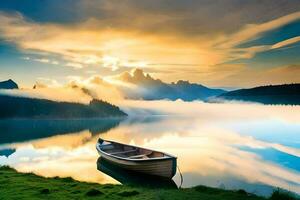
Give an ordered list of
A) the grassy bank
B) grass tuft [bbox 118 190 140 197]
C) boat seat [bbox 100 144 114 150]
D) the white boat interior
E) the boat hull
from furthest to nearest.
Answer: boat seat [bbox 100 144 114 150] < the white boat interior < the boat hull < grass tuft [bbox 118 190 140 197] < the grassy bank

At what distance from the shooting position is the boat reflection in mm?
24969

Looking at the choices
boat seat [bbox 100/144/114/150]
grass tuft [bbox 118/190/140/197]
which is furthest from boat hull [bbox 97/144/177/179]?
boat seat [bbox 100/144/114/150]

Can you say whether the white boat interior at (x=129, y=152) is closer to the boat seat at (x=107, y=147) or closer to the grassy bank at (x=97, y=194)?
the boat seat at (x=107, y=147)

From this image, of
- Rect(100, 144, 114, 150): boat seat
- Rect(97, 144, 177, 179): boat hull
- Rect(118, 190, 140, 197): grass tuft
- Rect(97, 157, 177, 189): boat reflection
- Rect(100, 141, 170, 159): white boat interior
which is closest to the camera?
Rect(118, 190, 140, 197): grass tuft

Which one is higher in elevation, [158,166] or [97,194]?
[97,194]

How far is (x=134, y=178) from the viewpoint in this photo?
27.5 metres

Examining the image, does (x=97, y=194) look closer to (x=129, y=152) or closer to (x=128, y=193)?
(x=128, y=193)

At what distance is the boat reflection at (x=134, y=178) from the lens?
81.9 feet

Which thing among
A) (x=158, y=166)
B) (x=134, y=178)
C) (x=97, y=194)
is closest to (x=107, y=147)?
(x=134, y=178)

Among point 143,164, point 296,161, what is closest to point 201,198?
point 143,164

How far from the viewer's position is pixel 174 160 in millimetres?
26156

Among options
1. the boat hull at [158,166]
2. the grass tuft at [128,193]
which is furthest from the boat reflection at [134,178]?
the grass tuft at [128,193]

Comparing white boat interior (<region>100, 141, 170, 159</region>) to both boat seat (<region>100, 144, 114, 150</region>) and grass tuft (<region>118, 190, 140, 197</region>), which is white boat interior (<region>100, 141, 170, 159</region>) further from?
grass tuft (<region>118, 190, 140, 197</region>)

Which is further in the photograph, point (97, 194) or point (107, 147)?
point (107, 147)
